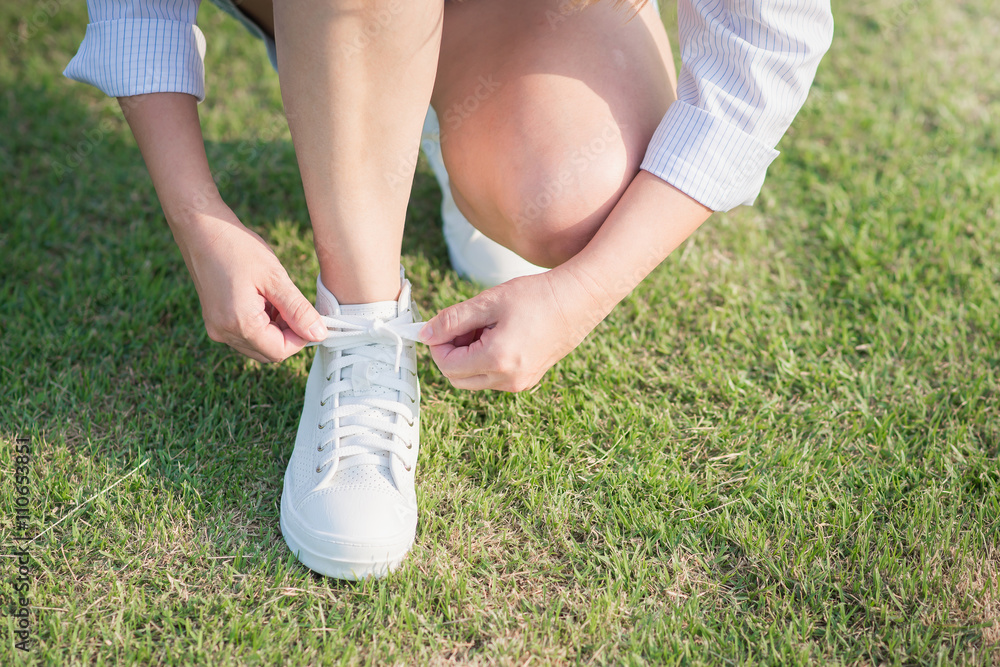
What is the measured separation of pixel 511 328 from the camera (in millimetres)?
1108

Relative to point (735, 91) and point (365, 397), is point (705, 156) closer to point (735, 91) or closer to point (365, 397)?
point (735, 91)

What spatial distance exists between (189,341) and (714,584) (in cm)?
115

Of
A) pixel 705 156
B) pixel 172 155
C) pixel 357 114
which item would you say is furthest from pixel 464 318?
pixel 172 155

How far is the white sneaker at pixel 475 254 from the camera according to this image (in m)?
1.67

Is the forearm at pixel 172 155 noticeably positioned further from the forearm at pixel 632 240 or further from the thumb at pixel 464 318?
the forearm at pixel 632 240

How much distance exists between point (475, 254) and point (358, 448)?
64cm

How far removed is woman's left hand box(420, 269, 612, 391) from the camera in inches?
43.8

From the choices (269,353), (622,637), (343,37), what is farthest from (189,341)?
(622,637)

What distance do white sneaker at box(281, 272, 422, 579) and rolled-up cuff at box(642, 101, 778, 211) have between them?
508 millimetres

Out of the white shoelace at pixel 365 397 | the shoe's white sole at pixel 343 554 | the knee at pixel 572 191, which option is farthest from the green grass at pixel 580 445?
the knee at pixel 572 191

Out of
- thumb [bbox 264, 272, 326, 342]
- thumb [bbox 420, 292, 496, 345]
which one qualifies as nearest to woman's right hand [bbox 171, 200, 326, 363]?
thumb [bbox 264, 272, 326, 342]

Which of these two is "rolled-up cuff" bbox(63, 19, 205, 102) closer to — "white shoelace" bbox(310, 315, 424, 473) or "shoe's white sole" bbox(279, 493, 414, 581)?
"white shoelace" bbox(310, 315, 424, 473)

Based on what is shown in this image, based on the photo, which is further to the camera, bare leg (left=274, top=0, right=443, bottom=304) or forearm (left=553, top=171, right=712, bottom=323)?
forearm (left=553, top=171, right=712, bottom=323)

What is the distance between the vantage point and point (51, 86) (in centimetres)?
217
